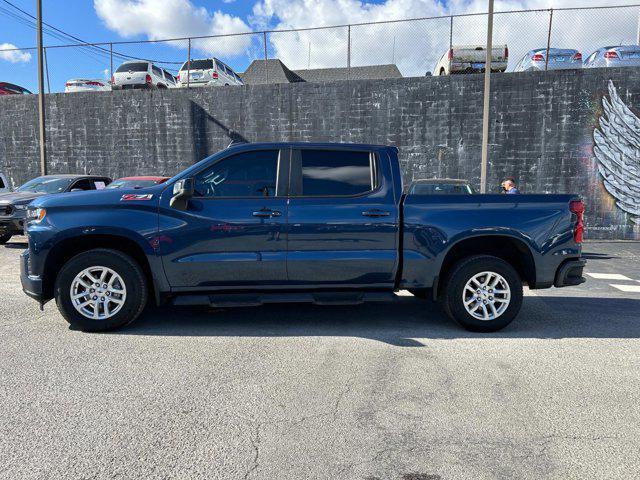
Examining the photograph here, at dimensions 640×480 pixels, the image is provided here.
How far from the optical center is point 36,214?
4.75m

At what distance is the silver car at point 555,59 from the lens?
1468 cm

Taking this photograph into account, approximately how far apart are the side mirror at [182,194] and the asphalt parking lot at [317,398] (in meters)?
1.33

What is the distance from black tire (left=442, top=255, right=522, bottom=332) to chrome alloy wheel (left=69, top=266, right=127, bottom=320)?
133 inches

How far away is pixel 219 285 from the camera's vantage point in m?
4.80

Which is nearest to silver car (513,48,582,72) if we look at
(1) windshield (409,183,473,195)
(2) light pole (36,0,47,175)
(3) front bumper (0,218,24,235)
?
(1) windshield (409,183,473,195)

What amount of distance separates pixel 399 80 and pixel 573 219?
10690 millimetres

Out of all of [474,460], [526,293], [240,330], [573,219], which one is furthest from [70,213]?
[526,293]

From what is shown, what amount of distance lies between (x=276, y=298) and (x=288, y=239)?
2.04 feet

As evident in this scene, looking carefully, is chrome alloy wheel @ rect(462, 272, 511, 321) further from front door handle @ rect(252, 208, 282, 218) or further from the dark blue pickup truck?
front door handle @ rect(252, 208, 282, 218)

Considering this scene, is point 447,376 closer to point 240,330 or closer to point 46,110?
point 240,330

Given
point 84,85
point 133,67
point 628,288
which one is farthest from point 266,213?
point 84,85

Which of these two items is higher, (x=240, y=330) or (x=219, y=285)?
(x=219, y=285)

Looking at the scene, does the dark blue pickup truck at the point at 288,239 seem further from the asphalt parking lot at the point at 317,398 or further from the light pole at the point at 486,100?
the light pole at the point at 486,100

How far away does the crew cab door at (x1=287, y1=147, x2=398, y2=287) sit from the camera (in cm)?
474
